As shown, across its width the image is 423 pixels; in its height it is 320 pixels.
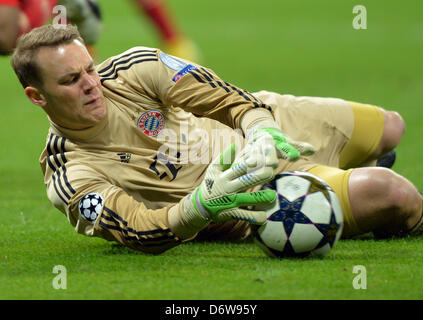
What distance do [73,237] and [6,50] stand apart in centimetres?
204

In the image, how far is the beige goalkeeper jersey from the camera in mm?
3873

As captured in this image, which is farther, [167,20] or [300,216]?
[167,20]

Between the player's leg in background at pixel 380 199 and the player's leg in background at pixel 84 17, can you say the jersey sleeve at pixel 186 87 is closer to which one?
the player's leg in background at pixel 380 199

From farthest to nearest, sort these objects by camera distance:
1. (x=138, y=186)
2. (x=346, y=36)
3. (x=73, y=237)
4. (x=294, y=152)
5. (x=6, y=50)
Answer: (x=346, y=36) → (x=6, y=50) → (x=73, y=237) → (x=138, y=186) → (x=294, y=152)

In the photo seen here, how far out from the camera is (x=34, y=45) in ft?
13.0

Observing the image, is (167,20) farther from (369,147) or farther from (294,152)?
(294,152)

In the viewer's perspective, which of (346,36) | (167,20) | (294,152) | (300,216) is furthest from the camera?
(346,36)

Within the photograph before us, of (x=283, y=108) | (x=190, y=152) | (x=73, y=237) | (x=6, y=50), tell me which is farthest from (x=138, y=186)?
(x=6, y=50)

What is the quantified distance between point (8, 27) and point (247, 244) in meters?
2.87

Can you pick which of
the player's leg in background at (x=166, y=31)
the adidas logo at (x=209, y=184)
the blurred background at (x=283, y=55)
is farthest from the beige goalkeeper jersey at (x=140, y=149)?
the player's leg in background at (x=166, y=31)

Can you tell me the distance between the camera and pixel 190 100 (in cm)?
403

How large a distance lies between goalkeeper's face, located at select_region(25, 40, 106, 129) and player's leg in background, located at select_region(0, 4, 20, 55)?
224cm

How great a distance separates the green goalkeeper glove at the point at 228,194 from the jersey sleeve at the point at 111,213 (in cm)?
12

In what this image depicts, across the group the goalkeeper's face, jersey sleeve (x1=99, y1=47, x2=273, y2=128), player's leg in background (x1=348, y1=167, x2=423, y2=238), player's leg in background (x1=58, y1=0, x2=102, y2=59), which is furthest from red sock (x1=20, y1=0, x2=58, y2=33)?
player's leg in background (x1=348, y1=167, x2=423, y2=238)
